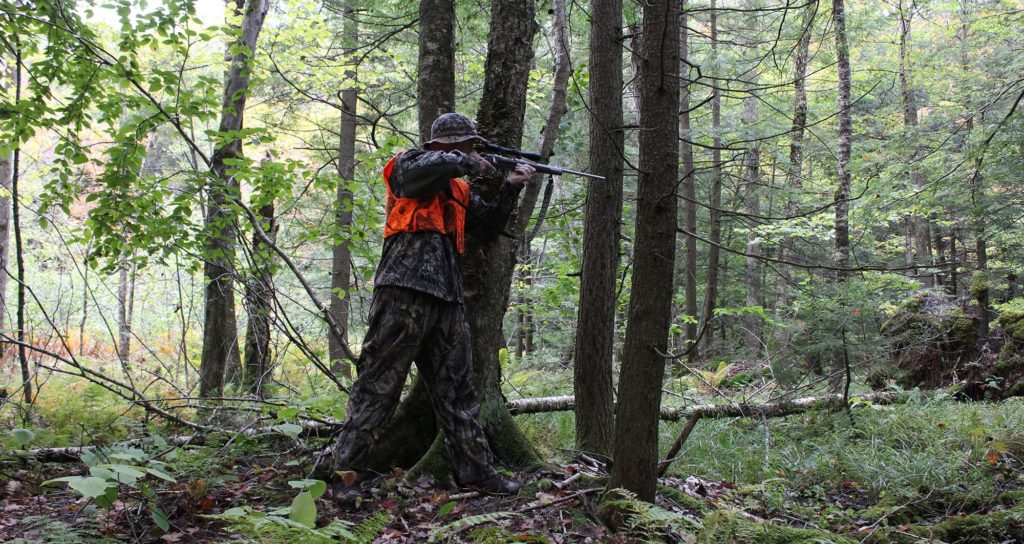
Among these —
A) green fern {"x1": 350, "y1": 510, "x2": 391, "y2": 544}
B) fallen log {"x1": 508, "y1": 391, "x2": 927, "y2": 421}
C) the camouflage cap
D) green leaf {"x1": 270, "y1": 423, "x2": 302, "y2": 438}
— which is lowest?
green fern {"x1": 350, "y1": 510, "x2": 391, "y2": 544}

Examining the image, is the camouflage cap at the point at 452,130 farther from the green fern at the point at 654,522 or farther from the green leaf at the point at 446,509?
the green fern at the point at 654,522

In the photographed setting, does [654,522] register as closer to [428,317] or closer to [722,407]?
[428,317]

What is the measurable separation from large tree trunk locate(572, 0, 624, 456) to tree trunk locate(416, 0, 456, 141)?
1236mm

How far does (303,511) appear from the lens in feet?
7.83

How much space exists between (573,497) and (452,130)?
247 cm

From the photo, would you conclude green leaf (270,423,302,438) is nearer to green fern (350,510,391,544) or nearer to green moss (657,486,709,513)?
green fern (350,510,391,544)

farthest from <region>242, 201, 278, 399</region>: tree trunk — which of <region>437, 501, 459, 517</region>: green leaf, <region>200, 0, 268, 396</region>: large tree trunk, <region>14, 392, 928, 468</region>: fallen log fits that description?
<region>437, 501, 459, 517</region>: green leaf

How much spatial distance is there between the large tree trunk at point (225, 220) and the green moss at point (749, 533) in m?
4.77

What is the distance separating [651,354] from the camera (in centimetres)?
294

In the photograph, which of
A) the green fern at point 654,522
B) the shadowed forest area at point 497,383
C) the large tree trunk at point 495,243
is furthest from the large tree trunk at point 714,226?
the green fern at point 654,522

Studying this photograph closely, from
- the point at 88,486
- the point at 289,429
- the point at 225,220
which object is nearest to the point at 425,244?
the point at 289,429

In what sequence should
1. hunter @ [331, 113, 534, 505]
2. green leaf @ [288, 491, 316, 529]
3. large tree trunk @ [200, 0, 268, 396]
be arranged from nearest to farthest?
green leaf @ [288, 491, 316, 529]
hunter @ [331, 113, 534, 505]
large tree trunk @ [200, 0, 268, 396]

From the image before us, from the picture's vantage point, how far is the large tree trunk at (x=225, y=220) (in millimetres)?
5828

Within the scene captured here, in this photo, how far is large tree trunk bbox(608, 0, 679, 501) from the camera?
9.52 ft
